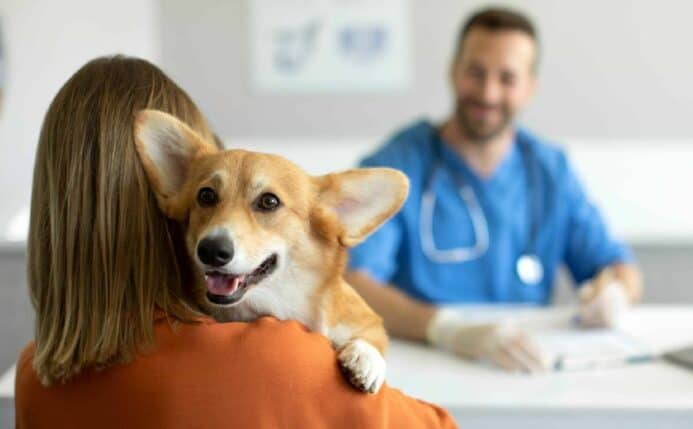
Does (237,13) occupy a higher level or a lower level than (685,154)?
higher

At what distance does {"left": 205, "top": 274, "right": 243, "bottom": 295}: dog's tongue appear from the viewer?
2.81 ft

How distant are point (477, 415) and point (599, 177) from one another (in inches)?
88.5

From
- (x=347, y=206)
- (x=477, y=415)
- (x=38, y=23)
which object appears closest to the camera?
(x=347, y=206)

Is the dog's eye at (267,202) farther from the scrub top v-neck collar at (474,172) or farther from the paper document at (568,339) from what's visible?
the scrub top v-neck collar at (474,172)

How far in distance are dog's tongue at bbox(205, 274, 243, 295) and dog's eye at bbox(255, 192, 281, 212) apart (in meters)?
0.09

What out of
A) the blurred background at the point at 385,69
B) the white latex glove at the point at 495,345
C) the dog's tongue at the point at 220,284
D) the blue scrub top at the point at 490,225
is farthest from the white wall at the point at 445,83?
the dog's tongue at the point at 220,284

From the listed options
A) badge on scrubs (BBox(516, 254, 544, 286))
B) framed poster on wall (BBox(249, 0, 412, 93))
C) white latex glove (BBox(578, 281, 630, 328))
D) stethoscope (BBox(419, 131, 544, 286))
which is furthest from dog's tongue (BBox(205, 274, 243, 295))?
framed poster on wall (BBox(249, 0, 412, 93))

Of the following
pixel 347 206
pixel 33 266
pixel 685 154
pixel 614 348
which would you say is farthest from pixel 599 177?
pixel 33 266

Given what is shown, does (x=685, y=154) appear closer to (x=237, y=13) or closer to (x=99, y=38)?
(x=237, y=13)

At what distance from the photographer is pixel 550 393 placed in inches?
53.5

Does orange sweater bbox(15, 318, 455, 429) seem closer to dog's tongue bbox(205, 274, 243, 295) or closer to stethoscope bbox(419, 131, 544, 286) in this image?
dog's tongue bbox(205, 274, 243, 295)

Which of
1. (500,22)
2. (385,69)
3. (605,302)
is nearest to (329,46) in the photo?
(385,69)

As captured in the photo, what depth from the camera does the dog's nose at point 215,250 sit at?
83 cm

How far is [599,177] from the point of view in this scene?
335 cm
